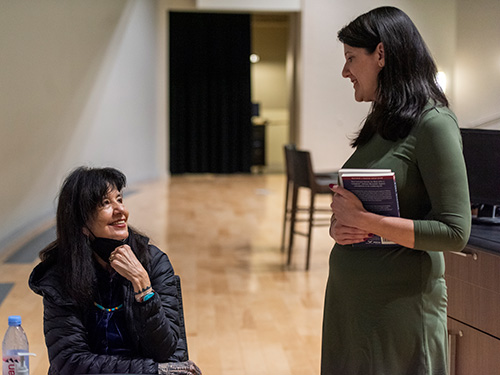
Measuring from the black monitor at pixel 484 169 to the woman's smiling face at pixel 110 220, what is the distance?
1.36 metres

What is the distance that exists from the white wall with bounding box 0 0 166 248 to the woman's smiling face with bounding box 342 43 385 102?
4.99m

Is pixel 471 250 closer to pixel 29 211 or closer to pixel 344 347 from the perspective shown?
pixel 344 347

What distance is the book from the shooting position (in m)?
1.54

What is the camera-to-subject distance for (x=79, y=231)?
6.32 ft

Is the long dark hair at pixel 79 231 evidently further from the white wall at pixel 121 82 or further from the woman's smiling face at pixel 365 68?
the white wall at pixel 121 82

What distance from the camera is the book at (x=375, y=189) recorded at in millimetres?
1542

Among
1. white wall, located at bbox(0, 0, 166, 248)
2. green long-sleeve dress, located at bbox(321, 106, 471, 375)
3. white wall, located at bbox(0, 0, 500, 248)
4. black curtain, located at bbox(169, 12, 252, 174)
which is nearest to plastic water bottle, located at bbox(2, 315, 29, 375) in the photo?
green long-sleeve dress, located at bbox(321, 106, 471, 375)

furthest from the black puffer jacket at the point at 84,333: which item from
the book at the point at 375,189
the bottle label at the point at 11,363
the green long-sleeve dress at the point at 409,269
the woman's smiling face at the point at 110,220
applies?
the book at the point at 375,189

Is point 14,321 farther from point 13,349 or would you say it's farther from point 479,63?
point 479,63

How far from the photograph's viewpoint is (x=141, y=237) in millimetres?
2023

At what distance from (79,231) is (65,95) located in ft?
21.0

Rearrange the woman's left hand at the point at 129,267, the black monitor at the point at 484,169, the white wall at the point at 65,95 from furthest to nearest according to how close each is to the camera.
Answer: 1. the white wall at the point at 65,95
2. the black monitor at the point at 484,169
3. the woman's left hand at the point at 129,267

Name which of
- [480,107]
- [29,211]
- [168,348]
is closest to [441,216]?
[168,348]

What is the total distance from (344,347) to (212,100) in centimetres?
1268
